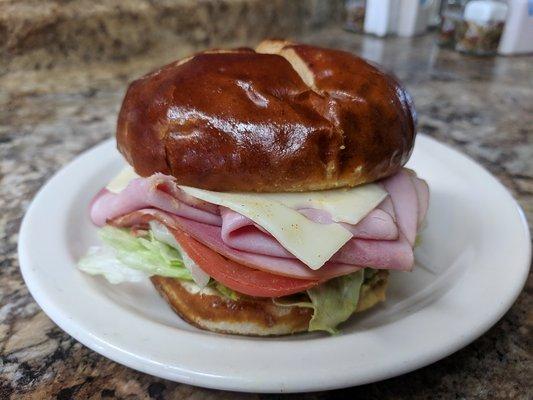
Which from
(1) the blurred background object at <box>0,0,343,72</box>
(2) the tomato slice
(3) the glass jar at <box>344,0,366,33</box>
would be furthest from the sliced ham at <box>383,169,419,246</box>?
(3) the glass jar at <box>344,0,366,33</box>

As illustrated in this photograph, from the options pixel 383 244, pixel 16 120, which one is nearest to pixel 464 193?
pixel 383 244

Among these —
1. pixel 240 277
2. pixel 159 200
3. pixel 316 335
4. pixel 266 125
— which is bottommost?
pixel 316 335

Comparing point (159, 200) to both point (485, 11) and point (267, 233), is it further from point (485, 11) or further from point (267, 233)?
point (485, 11)

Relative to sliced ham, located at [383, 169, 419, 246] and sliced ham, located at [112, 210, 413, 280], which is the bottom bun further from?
sliced ham, located at [383, 169, 419, 246]

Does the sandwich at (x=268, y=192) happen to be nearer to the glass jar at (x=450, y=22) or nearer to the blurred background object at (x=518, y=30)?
the blurred background object at (x=518, y=30)

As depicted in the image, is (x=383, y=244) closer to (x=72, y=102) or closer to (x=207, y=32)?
(x=72, y=102)

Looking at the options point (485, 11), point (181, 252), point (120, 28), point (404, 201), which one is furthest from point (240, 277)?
point (485, 11)
